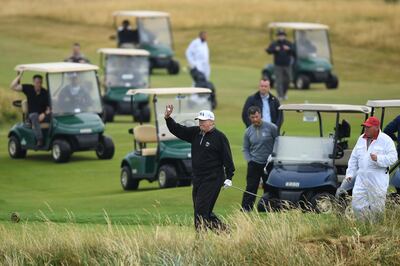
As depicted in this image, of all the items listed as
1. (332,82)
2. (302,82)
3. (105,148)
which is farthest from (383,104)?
(332,82)

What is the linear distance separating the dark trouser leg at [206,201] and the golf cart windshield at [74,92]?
10.9 meters

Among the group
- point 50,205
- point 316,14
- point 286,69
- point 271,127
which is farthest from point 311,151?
point 316,14

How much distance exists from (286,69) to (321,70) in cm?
327

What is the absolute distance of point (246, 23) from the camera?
54.3 meters

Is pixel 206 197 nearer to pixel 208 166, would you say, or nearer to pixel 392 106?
pixel 208 166

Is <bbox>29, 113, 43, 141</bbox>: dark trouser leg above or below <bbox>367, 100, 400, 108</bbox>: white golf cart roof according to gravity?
below

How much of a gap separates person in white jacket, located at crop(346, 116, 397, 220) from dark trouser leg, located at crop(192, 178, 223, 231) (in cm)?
165

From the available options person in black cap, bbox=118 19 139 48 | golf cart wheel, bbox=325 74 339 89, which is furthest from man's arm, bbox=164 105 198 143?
person in black cap, bbox=118 19 139 48

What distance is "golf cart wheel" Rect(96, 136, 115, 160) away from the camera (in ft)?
82.2

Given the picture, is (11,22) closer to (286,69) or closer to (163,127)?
(286,69)

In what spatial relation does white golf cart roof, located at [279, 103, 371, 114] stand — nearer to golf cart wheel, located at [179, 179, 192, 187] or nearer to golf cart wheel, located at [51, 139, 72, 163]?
golf cart wheel, located at [179, 179, 192, 187]

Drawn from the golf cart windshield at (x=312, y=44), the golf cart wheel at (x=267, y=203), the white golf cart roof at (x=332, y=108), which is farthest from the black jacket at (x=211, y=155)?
the golf cart windshield at (x=312, y=44)

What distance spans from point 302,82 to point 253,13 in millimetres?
19332

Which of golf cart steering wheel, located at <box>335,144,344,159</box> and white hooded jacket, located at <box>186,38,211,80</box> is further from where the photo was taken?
white hooded jacket, located at <box>186,38,211,80</box>
